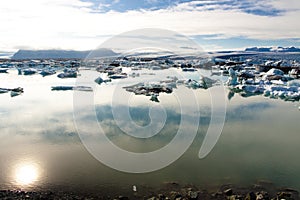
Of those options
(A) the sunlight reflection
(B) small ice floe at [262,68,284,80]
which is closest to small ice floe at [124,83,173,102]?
(A) the sunlight reflection

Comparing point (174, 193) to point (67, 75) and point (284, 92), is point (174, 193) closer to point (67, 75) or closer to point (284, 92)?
point (284, 92)

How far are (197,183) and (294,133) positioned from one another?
3.69m

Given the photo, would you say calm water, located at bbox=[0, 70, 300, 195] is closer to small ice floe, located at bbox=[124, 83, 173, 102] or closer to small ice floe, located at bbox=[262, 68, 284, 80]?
small ice floe, located at bbox=[124, 83, 173, 102]

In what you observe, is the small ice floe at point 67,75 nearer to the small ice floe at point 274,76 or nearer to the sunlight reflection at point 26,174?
the small ice floe at point 274,76

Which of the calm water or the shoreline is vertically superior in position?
the calm water

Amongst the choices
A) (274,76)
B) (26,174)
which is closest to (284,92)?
(274,76)

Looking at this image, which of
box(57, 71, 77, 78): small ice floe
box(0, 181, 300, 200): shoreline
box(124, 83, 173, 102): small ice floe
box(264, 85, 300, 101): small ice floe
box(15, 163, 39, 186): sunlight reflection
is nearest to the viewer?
box(0, 181, 300, 200): shoreline

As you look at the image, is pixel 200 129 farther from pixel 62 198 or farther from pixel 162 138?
pixel 62 198

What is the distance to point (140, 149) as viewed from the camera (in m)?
5.77

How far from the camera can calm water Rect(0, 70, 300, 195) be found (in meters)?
4.60

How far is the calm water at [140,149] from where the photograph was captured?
4.60m

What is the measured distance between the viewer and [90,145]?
5996mm

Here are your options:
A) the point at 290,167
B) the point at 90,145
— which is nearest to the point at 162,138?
the point at 90,145

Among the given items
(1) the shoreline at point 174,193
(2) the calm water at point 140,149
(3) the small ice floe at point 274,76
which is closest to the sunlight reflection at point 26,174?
(2) the calm water at point 140,149
